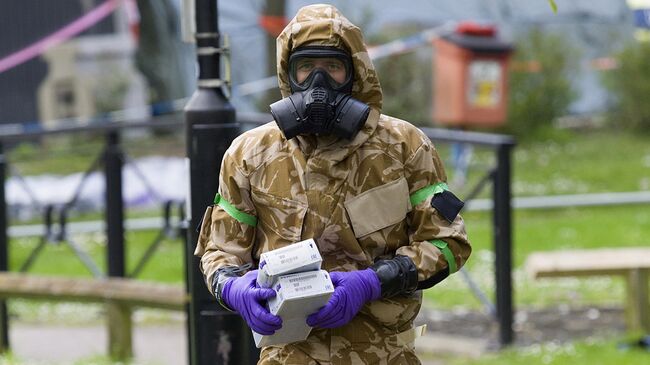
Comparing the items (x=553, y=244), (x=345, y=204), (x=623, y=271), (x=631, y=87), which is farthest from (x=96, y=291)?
(x=631, y=87)

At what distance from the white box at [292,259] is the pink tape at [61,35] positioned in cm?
1465

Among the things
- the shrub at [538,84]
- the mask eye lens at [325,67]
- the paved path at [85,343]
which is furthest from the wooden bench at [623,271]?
the shrub at [538,84]

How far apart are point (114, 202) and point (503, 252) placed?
2.64 m

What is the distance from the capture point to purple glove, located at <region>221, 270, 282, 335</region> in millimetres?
3182

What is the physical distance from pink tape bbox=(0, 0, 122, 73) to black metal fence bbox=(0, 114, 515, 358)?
8.63m

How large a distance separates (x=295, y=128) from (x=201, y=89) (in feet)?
4.22

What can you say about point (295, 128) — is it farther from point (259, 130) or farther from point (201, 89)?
point (201, 89)

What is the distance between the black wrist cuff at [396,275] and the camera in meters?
3.31

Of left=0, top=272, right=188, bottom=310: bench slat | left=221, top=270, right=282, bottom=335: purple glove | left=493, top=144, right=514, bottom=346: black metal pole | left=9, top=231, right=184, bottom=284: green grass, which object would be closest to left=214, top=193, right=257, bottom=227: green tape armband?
left=221, top=270, right=282, bottom=335: purple glove

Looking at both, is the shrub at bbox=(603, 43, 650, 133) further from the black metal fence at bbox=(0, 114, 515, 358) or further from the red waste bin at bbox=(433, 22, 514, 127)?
the black metal fence at bbox=(0, 114, 515, 358)

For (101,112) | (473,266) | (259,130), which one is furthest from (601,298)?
(101,112)

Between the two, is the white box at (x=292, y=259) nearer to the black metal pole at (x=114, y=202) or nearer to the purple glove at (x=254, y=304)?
the purple glove at (x=254, y=304)

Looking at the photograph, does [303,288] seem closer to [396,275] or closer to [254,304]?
[254,304]

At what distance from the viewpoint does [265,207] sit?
11.4 ft
